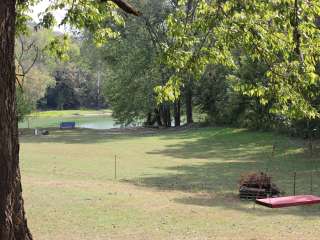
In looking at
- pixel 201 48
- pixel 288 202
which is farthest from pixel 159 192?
pixel 201 48

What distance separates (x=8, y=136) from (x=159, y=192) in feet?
38.6

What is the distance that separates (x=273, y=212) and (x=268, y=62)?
6.53 metres

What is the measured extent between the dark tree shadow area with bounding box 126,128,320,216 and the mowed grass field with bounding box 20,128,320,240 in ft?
0.11

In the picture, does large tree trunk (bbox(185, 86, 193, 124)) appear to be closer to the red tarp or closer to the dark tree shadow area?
the dark tree shadow area

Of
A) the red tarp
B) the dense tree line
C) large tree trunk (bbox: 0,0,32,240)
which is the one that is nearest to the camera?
large tree trunk (bbox: 0,0,32,240)

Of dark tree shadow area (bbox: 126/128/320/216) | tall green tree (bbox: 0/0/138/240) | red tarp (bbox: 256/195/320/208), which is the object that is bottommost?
dark tree shadow area (bbox: 126/128/320/216)

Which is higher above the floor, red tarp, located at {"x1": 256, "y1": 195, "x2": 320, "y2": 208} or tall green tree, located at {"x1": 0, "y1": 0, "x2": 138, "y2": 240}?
tall green tree, located at {"x1": 0, "y1": 0, "x2": 138, "y2": 240}

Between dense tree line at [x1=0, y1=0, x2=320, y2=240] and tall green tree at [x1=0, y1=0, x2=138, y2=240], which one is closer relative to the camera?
tall green tree at [x1=0, y1=0, x2=138, y2=240]

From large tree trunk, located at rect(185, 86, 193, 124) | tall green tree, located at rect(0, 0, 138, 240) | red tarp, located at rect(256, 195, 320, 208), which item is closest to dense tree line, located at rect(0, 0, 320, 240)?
tall green tree, located at rect(0, 0, 138, 240)

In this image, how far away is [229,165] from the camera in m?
24.4

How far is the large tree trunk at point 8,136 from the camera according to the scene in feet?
15.4

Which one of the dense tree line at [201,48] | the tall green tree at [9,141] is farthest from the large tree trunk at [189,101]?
the tall green tree at [9,141]

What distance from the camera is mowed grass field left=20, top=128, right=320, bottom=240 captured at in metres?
10.7

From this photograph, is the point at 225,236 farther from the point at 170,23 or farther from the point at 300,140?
the point at 300,140
